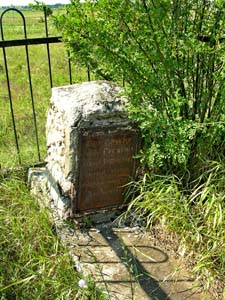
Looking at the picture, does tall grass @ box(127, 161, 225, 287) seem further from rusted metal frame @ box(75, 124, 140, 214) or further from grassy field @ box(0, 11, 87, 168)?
grassy field @ box(0, 11, 87, 168)

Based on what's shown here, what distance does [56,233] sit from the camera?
2.84 m

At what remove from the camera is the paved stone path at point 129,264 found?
227 centimetres

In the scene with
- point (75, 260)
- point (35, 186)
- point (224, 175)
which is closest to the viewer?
point (75, 260)

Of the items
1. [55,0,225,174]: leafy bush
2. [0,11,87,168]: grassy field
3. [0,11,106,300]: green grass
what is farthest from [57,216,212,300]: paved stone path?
[0,11,87,168]: grassy field

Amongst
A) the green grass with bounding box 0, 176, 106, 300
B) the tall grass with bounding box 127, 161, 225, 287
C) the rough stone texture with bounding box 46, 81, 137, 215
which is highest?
the rough stone texture with bounding box 46, 81, 137, 215

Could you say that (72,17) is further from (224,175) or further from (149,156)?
Result: (224,175)

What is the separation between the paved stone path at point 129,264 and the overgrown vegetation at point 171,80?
17 cm

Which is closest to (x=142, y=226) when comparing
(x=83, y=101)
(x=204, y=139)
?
(x=204, y=139)

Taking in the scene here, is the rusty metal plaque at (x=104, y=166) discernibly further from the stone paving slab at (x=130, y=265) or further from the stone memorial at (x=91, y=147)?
the stone paving slab at (x=130, y=265)

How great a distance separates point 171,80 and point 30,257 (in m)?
1.43

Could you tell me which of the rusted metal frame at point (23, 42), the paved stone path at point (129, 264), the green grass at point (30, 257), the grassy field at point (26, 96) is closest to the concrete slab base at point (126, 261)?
the paved stone path at point (129, 264)

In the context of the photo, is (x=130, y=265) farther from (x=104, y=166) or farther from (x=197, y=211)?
(x=104, y=166)

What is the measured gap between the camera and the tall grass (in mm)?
2281

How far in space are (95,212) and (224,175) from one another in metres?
0.92
